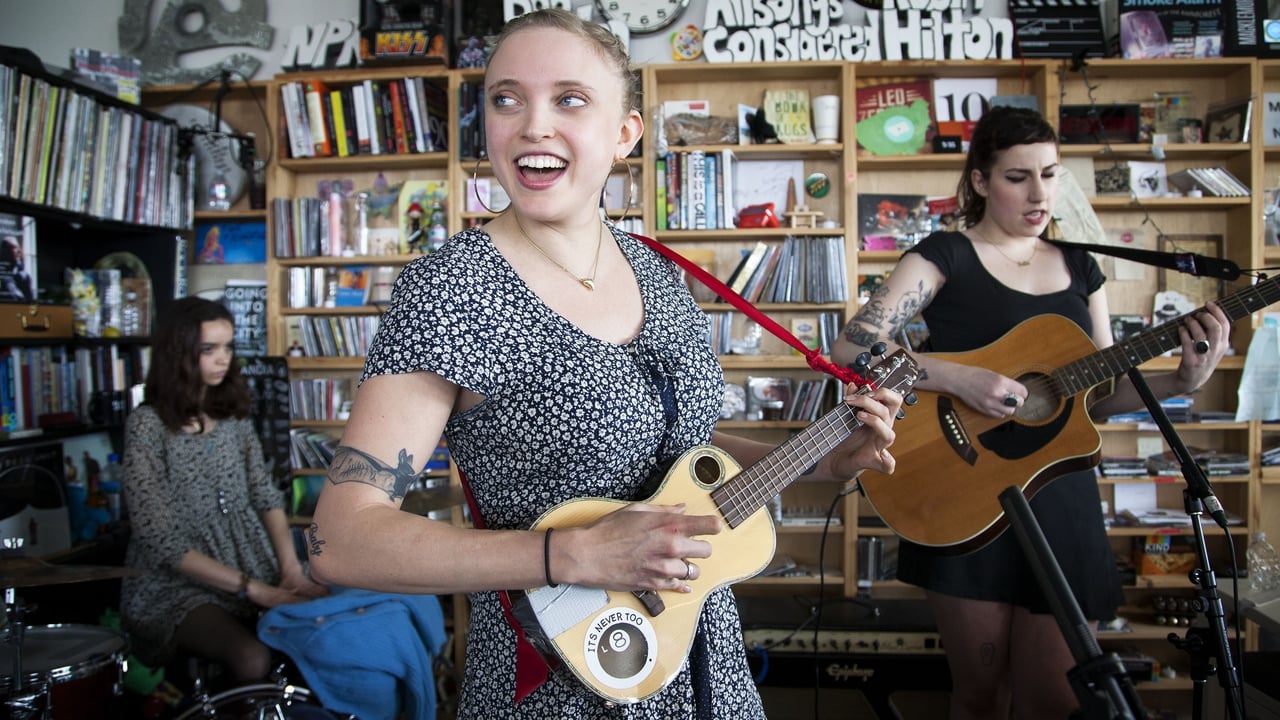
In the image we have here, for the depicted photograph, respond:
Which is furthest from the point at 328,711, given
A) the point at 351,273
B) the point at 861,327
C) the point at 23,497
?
the point at 351,273

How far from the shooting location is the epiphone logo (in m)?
2.74

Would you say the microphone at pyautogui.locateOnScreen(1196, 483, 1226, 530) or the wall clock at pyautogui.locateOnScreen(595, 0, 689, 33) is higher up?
the wall clock at pyautogui.locateOnScreen(595, 0, 689, 33)

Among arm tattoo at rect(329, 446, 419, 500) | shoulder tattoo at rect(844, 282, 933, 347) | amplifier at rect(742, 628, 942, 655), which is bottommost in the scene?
amplifier at rect(742, 628, 942, 655)

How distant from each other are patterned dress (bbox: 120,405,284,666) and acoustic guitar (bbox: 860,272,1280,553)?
6.72 ft

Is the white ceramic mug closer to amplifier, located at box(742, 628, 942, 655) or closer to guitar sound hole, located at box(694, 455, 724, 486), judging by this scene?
amplifier, located at box(742, 628, 942, 655)

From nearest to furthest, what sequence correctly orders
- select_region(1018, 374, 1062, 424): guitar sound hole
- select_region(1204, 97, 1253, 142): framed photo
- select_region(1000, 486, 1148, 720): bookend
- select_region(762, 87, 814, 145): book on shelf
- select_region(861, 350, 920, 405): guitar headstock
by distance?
select_region(1000, 486, 1148, 720): bookend → select_region(861, 350, 920, 405): guitar headstock → select_region(1018, 374, 1062, 424): guitar sound hole → select_region(1204, 97, 1253, 142): framed photo → select_region(762, 87, 814, 145): book on shelf

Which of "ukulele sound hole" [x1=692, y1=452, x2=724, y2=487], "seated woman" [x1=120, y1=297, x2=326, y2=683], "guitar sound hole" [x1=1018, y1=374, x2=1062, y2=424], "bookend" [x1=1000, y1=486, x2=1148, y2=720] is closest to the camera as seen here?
"bookend" [x1=1000, y1=486, x2=1148, y2=720]

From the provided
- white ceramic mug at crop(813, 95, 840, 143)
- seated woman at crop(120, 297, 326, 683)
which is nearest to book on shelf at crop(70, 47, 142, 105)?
seated woman at crop(120, 297, 326, 683)

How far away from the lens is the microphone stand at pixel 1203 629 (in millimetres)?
1125

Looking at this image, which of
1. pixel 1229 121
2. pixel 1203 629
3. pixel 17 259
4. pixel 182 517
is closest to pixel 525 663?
pixel 1203 629

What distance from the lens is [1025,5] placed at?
3441 millimetres

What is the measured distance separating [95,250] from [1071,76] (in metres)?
4.37

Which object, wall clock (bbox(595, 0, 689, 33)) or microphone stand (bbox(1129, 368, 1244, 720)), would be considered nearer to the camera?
microphone stand (bbox(1129, 368, 1244, 720))

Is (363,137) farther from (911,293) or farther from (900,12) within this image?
(911,293)
